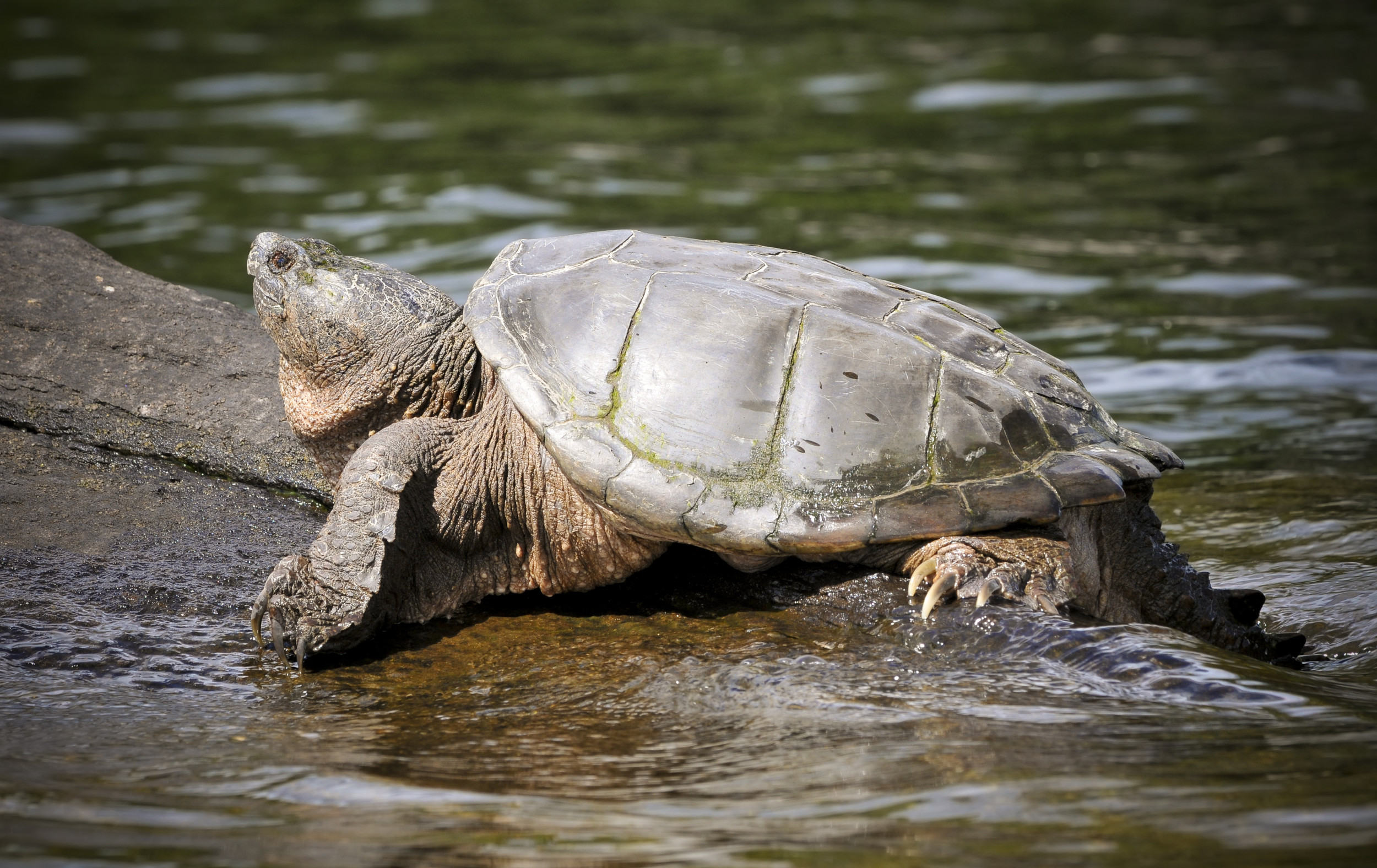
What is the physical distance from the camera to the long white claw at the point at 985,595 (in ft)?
10.4

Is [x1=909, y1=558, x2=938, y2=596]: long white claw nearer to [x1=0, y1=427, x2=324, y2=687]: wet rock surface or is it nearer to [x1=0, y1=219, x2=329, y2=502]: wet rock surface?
[x1=0, y1=427, x2=324, y2=687]: wet rock surface

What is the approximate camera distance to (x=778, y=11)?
1652cm

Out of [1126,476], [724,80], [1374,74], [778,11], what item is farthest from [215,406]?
[778,11]

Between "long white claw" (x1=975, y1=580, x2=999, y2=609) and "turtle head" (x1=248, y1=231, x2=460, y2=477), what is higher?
"turtle head" (x1=248, y1=231, x2=460, y2=477)

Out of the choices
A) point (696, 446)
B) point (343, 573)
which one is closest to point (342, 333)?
point (343, 573)

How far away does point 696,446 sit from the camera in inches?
129

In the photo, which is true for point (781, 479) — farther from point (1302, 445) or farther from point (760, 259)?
point (1302, 445)

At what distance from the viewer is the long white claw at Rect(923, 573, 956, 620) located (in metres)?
3.20

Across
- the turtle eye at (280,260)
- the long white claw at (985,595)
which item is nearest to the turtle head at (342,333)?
the turtle eye at (280,260)

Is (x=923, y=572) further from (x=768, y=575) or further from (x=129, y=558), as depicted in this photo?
(x=129, y=558)

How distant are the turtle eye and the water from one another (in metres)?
0.75

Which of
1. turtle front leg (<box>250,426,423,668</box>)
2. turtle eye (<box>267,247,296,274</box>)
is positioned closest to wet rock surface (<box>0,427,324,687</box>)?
turtle front leg (<box>250,426,423,668</box>)

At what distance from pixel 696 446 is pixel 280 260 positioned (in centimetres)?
148

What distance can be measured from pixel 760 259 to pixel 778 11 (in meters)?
13.7
